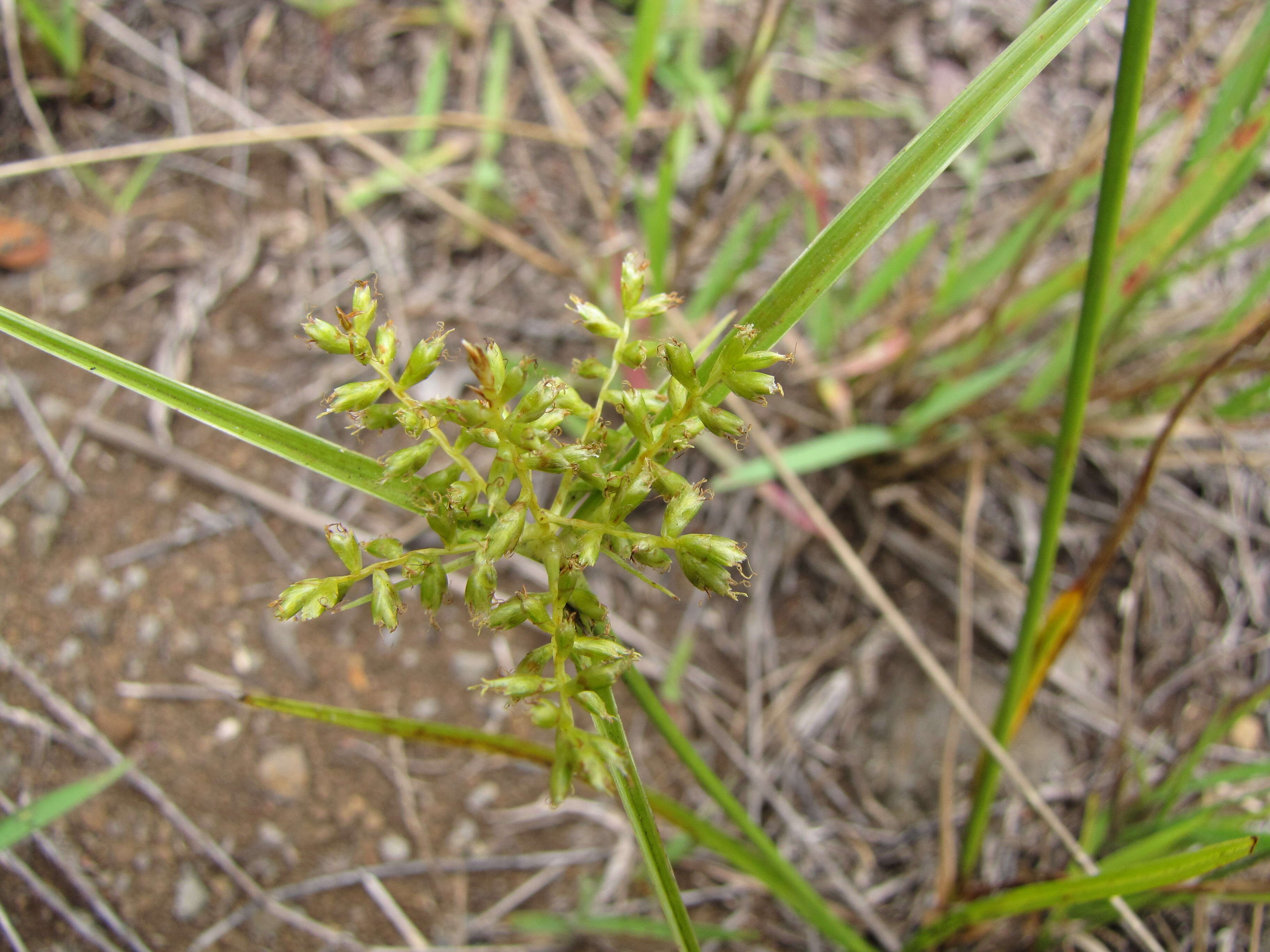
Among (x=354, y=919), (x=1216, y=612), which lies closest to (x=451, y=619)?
(x=354, y=919)

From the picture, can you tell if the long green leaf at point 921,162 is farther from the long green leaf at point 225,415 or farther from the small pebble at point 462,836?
the small pebble at point 462,836

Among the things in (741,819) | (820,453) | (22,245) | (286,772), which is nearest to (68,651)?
(286,772)

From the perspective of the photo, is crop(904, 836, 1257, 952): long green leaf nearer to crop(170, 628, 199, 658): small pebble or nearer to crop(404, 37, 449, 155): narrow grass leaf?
crop(170, 628, 199, 658): small pebble

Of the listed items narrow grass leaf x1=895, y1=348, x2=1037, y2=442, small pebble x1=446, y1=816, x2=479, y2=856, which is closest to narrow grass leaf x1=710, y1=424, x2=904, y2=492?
narrow grass leaf x1=895, y1=348, x2=1037, y2=442

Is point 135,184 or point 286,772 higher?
point 135,184

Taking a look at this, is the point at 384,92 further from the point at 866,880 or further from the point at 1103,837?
the point at 1103,837

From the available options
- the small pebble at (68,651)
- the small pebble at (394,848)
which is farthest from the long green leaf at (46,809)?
the small pebble at (394,848)

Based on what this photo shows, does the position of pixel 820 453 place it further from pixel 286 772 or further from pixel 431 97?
pixel 431 97
